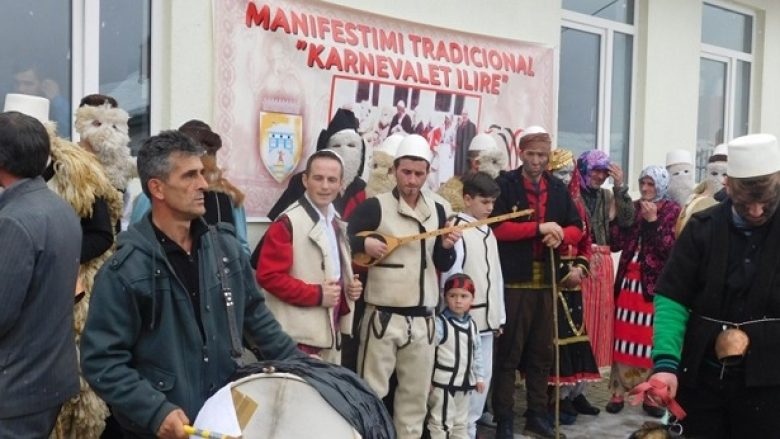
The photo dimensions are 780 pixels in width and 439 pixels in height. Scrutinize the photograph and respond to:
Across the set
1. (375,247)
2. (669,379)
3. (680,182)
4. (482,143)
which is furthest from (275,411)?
(680,182)

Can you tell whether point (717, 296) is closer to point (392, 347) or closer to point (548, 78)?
point (392, 347)

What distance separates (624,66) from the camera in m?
9.15

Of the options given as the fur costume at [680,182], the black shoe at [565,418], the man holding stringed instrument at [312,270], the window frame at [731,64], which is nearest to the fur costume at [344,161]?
the man holding stringed instrument at [312,270]

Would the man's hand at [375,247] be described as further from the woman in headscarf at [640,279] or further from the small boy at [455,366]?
the woman in headscarf at [640,279]

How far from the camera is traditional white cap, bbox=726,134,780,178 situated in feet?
9.80

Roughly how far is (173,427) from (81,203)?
158 cm

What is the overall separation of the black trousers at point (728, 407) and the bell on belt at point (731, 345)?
0.06 m

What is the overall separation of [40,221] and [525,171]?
3801mm

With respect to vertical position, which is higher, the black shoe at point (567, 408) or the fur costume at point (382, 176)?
the fur costume at point (382, 176)

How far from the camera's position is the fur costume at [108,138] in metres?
4.42

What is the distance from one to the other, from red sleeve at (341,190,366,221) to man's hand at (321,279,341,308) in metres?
0.86

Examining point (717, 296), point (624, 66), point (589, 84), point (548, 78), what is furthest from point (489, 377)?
point (624, 66)

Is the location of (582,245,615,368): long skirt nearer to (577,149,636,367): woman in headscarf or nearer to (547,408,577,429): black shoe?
(577,149,636,367): woman in headscarf

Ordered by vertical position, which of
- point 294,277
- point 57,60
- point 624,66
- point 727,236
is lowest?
point 294,277
